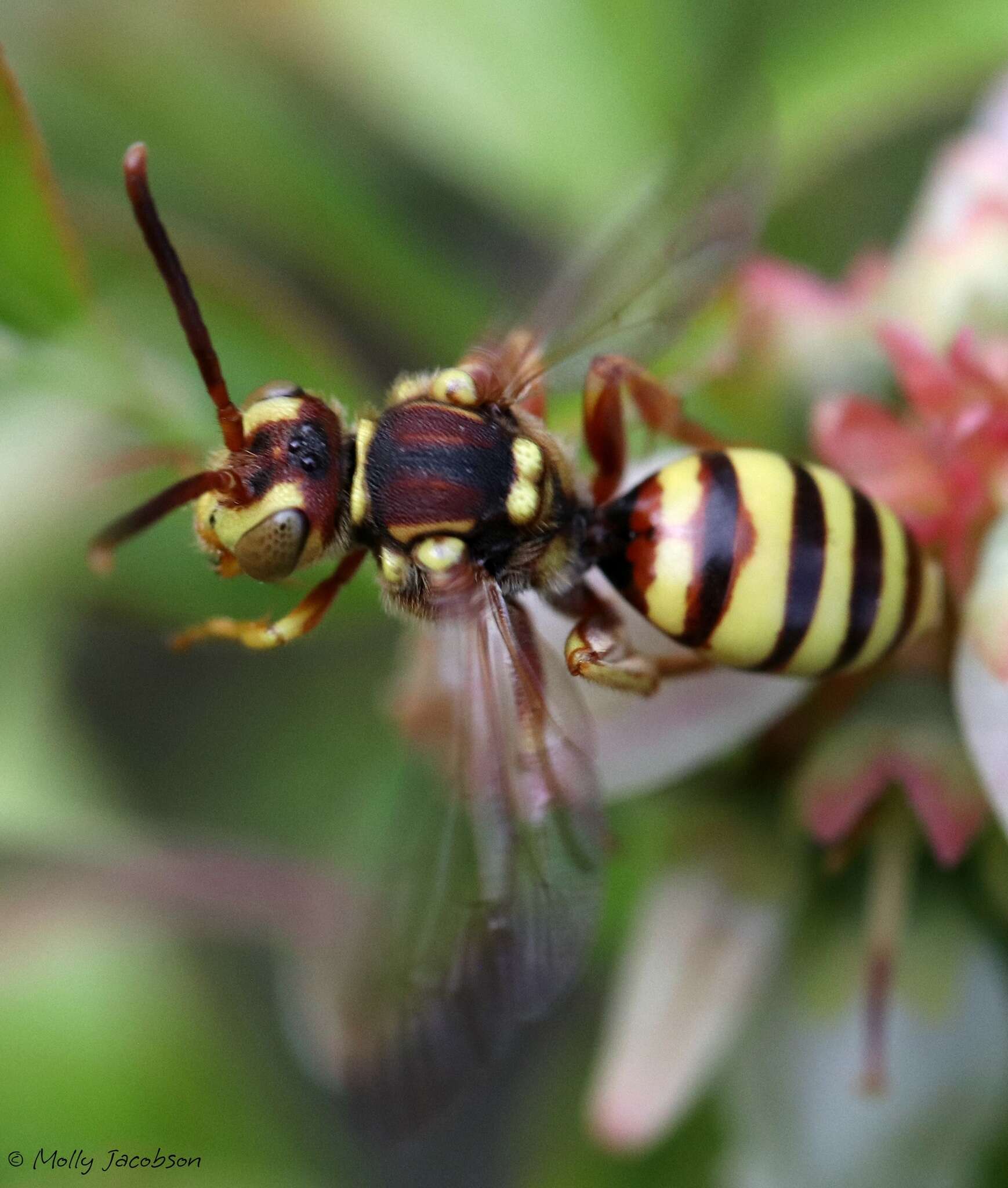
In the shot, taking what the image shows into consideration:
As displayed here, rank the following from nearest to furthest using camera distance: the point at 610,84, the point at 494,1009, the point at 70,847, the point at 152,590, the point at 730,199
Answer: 1. the point at 494,1009
2. the point at 730,199
3. the point at 152,590
4. the point at 70,847
5. the point at 610,84

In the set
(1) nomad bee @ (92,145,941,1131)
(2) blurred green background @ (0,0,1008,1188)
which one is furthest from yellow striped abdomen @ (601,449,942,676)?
(2) blurred green background @ (0,0,1008,1188)

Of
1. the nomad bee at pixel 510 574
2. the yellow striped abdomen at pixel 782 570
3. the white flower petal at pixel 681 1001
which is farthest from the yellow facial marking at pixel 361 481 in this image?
the white flower petal at pixel 681 1001

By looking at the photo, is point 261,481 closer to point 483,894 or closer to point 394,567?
point 394,567

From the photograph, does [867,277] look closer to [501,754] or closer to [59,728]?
[501,754]

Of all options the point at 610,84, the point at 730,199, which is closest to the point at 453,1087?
the point at 730,199

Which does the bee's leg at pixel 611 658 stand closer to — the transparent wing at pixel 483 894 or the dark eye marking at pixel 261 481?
the transparent wing at pixel 483 894

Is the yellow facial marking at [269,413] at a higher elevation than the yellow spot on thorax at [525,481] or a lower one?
higher
